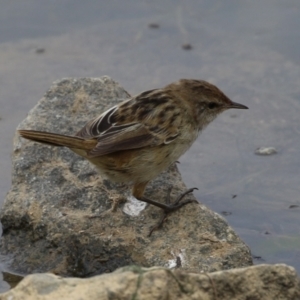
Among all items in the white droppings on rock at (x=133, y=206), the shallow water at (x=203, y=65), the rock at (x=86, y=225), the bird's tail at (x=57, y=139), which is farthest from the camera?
the shallow water at (x=203, y=65)

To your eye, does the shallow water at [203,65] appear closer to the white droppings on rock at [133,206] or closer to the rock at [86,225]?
the rock at [86,225]

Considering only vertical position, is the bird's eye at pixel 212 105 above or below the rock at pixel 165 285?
below

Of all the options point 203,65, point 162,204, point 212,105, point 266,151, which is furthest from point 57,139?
point 203,65

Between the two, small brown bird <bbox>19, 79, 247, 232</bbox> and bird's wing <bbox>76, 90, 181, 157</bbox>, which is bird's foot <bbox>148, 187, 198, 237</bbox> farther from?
bird's wing <bbox>76, 90, 181, 157</bbox>

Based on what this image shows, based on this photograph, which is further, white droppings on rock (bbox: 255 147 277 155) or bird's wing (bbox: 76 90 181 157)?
white droppings on rock (bbox: 255 147 277 155)

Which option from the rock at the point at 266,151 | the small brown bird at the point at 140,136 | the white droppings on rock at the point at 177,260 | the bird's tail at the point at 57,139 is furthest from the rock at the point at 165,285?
the rock at the point at 266,151

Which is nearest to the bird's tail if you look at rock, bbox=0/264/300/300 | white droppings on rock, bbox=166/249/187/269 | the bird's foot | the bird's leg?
the bird's leg
